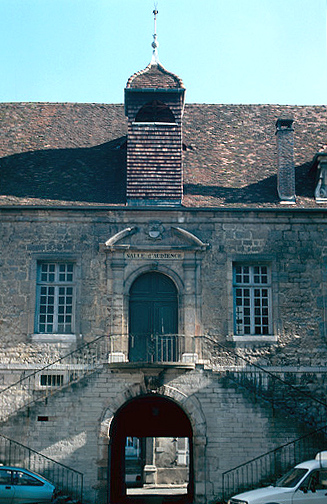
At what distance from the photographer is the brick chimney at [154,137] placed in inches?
726

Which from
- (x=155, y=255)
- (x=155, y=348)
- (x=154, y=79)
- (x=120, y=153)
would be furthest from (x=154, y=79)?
(x=155, y=348)

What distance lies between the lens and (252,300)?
18062 millimetres

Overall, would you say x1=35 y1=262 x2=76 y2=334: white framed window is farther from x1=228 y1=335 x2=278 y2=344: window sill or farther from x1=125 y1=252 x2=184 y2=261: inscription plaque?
x1=228 y1=335 x2=278 y2=344: window sill

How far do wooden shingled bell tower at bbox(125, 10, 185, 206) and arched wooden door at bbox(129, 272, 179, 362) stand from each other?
2.04 meters

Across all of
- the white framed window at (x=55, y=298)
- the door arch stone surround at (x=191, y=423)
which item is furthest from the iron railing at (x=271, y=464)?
the white framed window at (x=55, y=298)

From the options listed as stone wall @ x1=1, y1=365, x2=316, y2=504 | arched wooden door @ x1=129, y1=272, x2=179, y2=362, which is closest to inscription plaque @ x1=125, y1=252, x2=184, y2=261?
arched wooden door @ x1=129, y1=272, x2=179, y2=362

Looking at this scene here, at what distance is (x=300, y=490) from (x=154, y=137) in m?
9.49

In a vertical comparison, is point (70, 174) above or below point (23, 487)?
above

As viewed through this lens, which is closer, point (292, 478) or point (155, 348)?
point (292, 478)

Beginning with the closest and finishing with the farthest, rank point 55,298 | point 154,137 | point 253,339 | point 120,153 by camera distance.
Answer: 1. point 253,339
2. point 55,298
3. point 154,137
4. point 120,153

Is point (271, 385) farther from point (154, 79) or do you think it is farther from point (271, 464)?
point (154, 79)

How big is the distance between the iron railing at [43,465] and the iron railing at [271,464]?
3.41 meters

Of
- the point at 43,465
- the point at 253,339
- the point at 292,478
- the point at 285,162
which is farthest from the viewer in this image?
the point at 285,162

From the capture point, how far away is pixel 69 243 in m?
18.1
